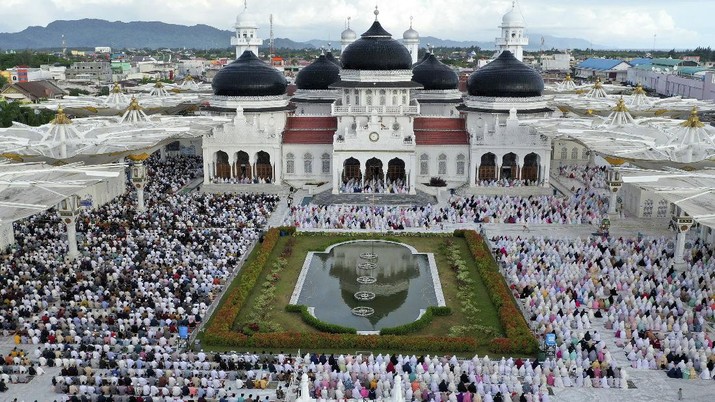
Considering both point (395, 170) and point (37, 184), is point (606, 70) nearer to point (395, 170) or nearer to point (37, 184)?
point (395, 170)

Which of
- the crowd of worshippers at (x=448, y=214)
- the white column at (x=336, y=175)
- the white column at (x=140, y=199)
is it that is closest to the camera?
the crowd of worshippers at (x=448, y=214)

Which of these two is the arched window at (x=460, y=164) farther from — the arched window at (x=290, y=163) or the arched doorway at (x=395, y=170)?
the arched window at (x=290, y=163)

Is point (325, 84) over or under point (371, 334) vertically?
over

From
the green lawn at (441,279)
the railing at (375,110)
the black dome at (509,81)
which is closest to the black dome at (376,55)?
the railing at (375,110)

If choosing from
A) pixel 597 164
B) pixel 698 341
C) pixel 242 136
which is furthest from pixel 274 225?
pixel 597 164

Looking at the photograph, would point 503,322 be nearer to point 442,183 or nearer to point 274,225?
point 274,225

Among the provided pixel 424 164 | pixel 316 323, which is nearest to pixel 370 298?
pixel 316 323

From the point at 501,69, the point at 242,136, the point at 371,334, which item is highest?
the point at 501,69

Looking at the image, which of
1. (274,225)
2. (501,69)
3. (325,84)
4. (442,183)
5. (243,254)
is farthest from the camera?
(325,84)
